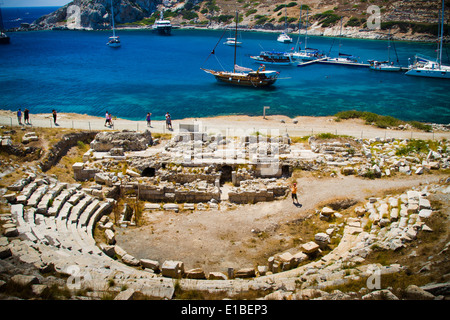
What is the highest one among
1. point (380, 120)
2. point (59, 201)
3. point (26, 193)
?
point (380, 120)

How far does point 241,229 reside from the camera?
1934 cm

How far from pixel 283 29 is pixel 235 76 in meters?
95.2

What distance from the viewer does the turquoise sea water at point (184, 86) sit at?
47.5 metres

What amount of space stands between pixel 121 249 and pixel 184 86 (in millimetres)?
46137

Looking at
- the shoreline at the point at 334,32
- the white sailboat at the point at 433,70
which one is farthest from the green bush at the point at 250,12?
the white sailboat at the point at 433,70

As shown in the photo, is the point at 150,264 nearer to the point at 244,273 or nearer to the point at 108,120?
the point at 244,273

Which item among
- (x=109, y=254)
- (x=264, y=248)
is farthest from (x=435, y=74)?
(x=109, y=254)

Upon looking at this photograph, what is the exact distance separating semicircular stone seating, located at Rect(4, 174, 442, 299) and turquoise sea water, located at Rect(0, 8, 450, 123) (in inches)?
982

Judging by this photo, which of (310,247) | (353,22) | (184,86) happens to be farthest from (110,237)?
(353,22)

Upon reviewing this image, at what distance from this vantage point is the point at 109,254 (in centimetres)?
1634

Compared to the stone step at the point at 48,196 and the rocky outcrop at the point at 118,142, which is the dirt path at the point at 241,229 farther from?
the rocky outcrop at the point at 118,142
